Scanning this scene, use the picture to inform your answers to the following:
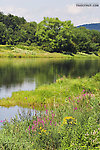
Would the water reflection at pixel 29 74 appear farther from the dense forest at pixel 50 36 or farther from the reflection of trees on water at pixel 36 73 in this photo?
the dense forest at pixel 50 36

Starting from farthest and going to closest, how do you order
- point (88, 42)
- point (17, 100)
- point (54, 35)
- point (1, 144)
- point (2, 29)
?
point (88, 42) → point (2, 29) → point (54, 35) → point (17, 100) → point (1, 144)

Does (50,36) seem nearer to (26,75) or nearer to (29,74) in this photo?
(29,74)

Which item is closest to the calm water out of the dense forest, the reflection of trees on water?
the reflection of trees on water

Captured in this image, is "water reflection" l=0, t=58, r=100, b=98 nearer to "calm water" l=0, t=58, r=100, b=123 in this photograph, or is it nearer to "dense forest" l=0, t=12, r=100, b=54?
"calm water" l=0, t=58, r=100, b=123

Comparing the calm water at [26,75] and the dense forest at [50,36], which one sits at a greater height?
the dense forest at [50,36]

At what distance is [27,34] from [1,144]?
123059mm

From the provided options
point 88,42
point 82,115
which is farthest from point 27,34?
point 82,115

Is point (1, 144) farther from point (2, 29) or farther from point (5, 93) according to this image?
point (2, 29)

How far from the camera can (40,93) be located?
56.9 ft

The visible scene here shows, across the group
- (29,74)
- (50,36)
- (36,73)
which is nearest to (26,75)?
(29,74)

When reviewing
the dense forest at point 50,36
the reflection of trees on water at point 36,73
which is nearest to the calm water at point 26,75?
the reflection of trees on water at point 36,73

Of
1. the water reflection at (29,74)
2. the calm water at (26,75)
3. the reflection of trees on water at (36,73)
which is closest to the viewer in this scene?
the calm water at (26,75)

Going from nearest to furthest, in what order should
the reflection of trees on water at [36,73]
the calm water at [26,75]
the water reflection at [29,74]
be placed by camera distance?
1. the calm water at [26,75]
2. the water reflection at [29,74]
3. the reflection of trees on water at [36,73]

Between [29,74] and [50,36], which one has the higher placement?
[50,36]
